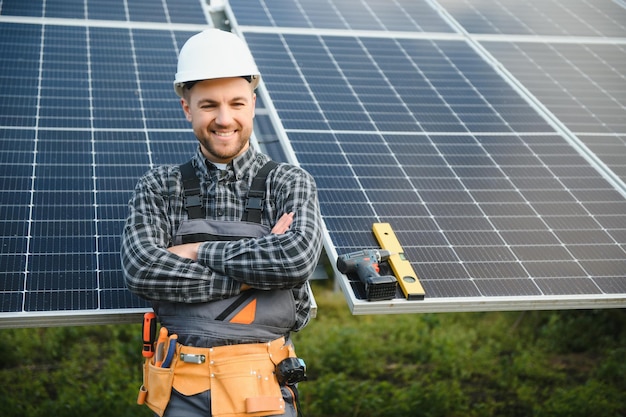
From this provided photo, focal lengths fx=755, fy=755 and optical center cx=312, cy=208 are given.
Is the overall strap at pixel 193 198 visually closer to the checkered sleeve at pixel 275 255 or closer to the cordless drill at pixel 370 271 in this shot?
the checkered sleeve at pixel 275 255

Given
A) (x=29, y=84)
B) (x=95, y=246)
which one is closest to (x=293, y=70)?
(x=29, y=84)

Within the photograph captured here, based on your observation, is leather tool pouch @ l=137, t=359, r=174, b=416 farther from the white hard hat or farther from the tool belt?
the white hard hat

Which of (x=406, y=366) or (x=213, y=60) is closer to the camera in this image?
(x=213, y=60)

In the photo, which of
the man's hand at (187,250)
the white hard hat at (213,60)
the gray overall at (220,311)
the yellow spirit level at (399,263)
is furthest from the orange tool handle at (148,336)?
the yellow spirit level at (399,263)

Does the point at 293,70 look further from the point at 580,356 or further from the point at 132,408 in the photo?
the point at 580,356

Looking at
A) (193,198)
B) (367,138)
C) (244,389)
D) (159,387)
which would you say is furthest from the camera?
(367,138)

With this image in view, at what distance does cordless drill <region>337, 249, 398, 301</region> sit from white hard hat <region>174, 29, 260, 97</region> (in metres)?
1.44

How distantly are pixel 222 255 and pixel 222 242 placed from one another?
104 millimetres

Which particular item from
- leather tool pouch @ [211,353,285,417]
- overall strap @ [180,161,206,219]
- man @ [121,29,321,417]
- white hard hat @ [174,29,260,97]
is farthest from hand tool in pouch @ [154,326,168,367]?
white hard hat @ [174,29,260,97]

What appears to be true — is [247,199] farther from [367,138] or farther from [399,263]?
[367,138]

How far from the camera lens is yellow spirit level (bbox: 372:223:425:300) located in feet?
15.9

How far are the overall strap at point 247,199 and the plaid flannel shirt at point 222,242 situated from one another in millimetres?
38

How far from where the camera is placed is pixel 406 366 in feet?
33.2

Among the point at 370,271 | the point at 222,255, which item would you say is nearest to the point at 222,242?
the point at 222,255
